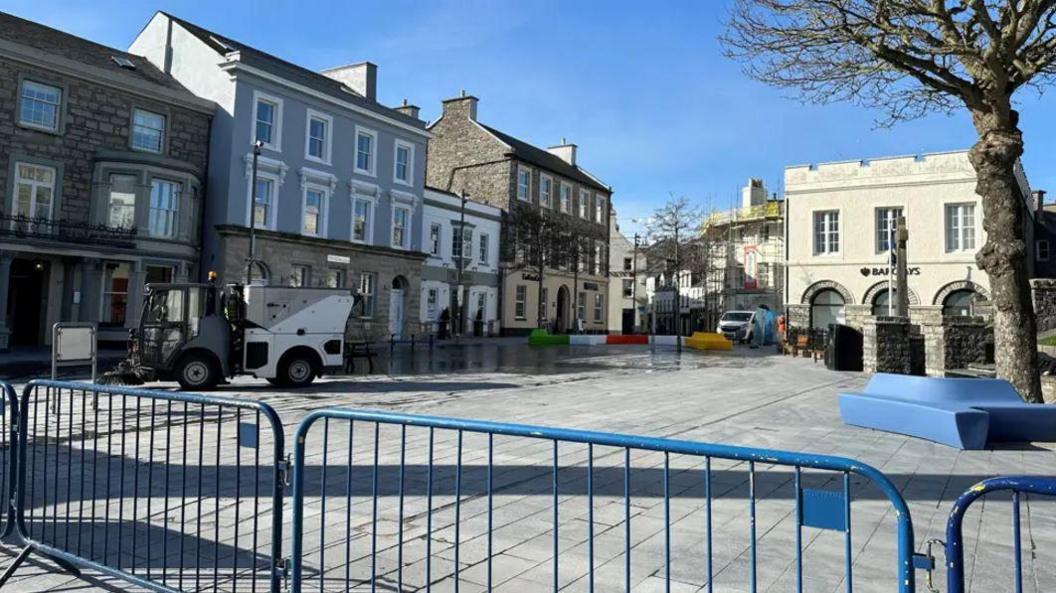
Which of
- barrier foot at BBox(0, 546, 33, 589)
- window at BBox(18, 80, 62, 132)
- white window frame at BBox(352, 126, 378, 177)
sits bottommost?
barrier foot at BBox(0, 546, 33, 589)

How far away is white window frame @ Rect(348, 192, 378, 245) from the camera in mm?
31578

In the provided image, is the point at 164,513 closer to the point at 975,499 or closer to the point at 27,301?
the point at 975,499

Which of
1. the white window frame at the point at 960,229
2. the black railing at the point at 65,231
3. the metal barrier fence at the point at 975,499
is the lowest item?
the metal barrier fence at the point at 975,499

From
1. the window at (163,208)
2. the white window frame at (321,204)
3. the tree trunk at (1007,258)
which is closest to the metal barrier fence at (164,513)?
the tree trunk at (1007,258)

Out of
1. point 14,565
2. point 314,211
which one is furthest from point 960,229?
point 14,565

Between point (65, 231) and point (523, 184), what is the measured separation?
84.8ft

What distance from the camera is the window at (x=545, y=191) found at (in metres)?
44.6

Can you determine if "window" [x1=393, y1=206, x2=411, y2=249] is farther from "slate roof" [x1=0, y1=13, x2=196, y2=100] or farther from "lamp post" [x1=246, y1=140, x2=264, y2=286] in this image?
"slate roof" [x1=0, y1=13, x2=196, y2=100]

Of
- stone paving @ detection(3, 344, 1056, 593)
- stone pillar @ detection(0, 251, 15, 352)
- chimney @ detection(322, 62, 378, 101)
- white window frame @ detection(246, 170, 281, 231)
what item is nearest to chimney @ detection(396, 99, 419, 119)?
chimney @ detection(322, 62, 378, 101)

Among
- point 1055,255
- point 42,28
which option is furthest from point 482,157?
point 1055,255

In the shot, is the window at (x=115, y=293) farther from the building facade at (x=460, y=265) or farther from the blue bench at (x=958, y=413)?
the blue bench at (x=958, y=413)

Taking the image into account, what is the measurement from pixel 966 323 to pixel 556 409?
1395 cm

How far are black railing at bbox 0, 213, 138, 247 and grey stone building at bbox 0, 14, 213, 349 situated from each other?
0.11 ft

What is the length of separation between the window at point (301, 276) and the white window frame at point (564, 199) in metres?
21.3
